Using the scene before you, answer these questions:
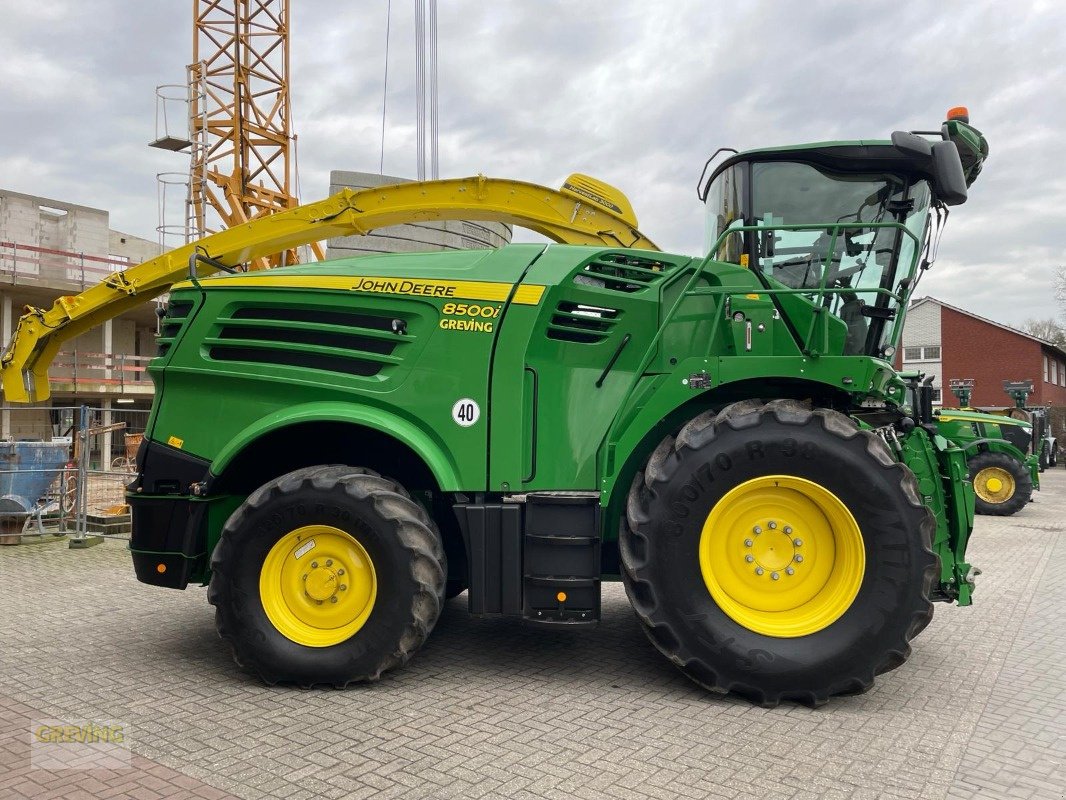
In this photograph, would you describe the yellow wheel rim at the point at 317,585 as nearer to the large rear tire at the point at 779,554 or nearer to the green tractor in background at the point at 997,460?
the large rear tire at the point at 779,554

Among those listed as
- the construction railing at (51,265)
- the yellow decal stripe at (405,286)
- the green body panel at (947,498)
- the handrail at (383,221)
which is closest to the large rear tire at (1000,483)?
the green body panel at (947,498)

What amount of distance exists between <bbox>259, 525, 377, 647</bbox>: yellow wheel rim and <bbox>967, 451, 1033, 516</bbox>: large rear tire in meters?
13.9

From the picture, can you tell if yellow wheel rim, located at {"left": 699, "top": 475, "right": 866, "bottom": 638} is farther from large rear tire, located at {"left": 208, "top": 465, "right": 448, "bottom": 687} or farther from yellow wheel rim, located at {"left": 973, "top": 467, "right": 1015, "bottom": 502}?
yellow wheel rim, located at {"left": 973, "top": 467, "right": 1015, "bottom": 502}

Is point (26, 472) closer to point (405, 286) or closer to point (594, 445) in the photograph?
point (405, 286)

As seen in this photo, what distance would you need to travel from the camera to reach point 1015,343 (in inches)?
1522

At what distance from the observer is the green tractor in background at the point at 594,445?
4273mm

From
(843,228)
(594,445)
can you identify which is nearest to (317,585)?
(594,445)

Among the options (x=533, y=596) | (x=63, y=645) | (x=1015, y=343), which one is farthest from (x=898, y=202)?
(x=1015, y=343)

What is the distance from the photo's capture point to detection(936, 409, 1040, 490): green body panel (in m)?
15.2

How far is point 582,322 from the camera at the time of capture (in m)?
4.80

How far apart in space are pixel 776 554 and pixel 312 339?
298 centimetres

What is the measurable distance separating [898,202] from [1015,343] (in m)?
39.8

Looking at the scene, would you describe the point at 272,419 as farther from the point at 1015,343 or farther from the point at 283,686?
the point at 1015,343

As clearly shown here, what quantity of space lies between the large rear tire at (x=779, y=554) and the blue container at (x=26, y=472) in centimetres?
934
